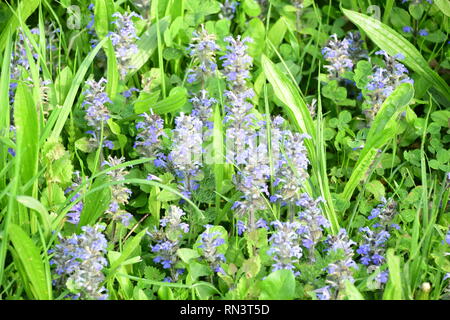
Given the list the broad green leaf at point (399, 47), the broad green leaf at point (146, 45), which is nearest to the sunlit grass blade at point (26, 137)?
the broad green leaf at point (146, 45)

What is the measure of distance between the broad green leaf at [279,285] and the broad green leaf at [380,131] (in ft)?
2.07

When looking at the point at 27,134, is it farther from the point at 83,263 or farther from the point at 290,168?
the point at 290,168

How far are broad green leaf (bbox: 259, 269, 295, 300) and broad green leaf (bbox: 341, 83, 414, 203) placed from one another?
2.07ft

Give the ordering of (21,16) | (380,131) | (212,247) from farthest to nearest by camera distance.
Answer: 1. (21,16)
2. (380,131)
3. (212,247)

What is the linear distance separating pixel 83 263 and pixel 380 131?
139 centimetres

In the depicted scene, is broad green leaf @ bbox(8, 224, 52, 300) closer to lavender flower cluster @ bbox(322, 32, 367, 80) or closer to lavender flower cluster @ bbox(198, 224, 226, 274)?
lavender flower cluster @ bbox(198, 224, 226, 274)

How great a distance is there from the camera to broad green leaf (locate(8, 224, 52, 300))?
234cm

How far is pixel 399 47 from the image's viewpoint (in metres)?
3.54

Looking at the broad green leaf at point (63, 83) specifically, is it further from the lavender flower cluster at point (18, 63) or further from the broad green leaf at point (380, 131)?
the broad green leaf at point (380, 131)

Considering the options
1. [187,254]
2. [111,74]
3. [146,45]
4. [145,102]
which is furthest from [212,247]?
[146,45]

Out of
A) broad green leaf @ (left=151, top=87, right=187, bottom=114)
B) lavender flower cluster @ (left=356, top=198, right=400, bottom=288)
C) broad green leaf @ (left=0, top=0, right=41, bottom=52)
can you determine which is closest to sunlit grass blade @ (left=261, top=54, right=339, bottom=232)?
lavender flower cluster @ (left=356, top=198, right=400, bottom=288)

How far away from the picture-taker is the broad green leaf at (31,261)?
2342 millimetres
